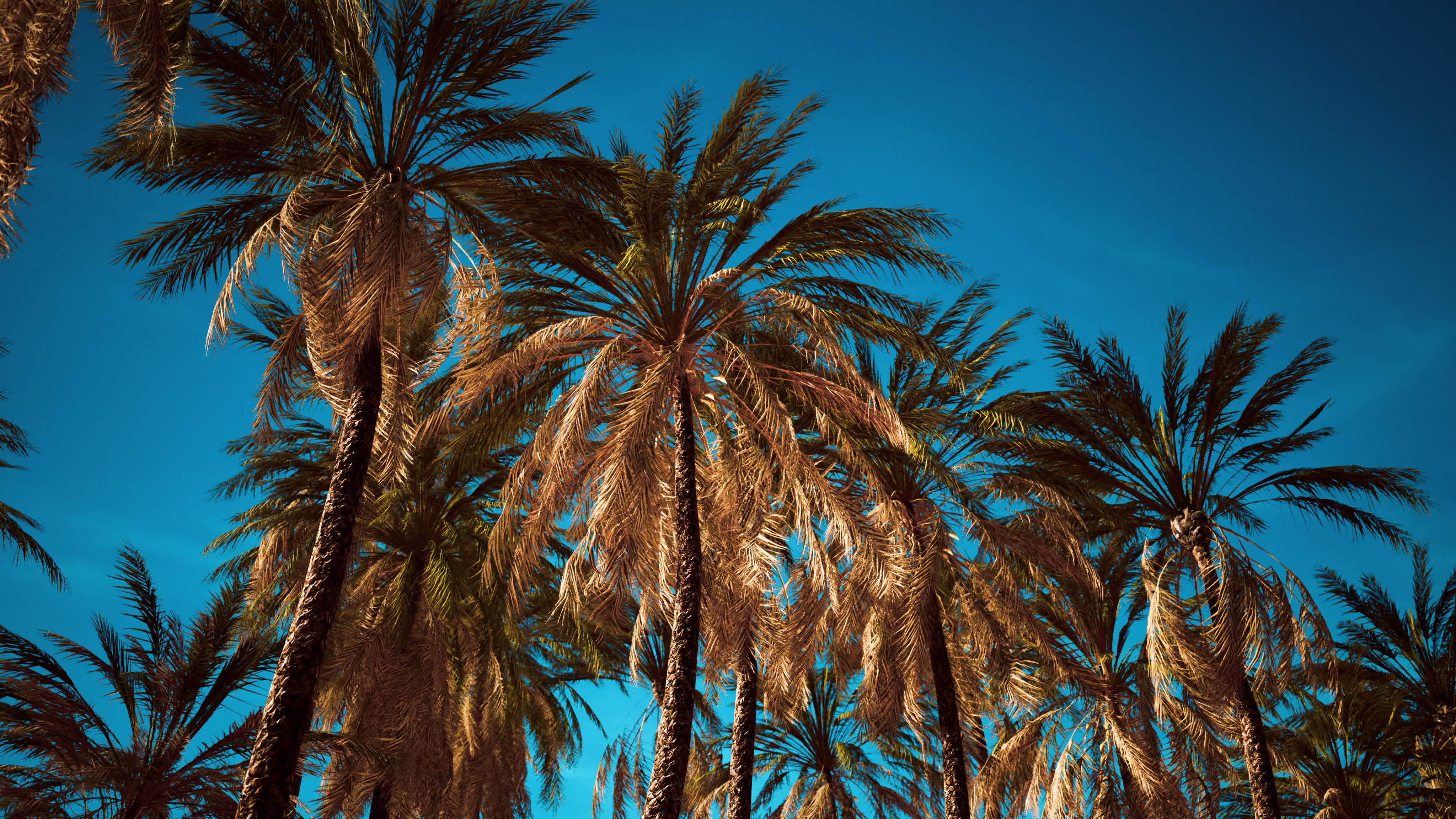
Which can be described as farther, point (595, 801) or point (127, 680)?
point (595, 801)

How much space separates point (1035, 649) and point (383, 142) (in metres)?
15.3

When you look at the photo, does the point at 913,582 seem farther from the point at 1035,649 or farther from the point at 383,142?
the point at 383,142

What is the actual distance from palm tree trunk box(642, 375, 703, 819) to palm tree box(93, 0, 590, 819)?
3.56 metres

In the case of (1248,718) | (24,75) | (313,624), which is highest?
(24,75)

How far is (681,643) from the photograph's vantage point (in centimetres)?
1220

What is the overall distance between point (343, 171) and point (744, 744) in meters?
10.7

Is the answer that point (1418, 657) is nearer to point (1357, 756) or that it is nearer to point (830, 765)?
point (1357, 756)

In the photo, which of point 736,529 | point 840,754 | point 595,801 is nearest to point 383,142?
point 736,529

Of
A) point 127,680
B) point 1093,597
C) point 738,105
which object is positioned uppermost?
point 738,105

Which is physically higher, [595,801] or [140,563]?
[140,563]

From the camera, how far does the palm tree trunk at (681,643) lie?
37.3 feet

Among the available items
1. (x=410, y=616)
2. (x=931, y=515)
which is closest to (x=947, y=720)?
(x=931, y=515)

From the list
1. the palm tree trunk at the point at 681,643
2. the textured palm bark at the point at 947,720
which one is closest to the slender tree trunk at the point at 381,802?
the palm tree trunk at the point at 681,643

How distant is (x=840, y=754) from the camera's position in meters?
24.6
